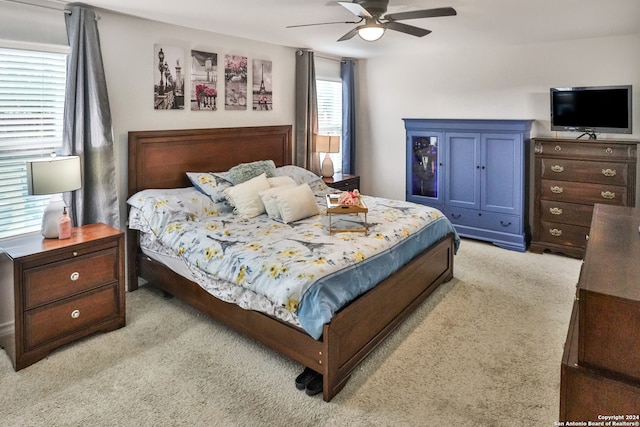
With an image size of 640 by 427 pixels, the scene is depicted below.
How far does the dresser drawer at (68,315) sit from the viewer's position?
106 inches

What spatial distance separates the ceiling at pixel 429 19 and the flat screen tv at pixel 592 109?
565 mm

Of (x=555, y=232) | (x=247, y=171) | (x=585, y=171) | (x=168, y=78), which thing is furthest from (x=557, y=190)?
(x=168, y=78)

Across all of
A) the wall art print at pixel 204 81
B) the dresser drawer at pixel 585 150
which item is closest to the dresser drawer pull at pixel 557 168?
the dresser drawer at pixel 585 150

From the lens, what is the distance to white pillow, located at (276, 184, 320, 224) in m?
3.52

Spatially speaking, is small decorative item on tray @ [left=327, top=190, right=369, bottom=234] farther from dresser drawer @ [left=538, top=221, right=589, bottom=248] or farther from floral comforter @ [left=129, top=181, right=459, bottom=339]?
dresser drawer @ [left=538, top=221, right=589, bottom=248]

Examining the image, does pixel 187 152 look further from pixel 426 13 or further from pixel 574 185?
pixel 574 185

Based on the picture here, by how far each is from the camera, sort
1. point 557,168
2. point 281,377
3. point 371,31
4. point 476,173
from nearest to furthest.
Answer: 1. point 281,377
2. point 371,31
3. point 557,168
4. point 476,173

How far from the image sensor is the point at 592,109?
14.6 ft

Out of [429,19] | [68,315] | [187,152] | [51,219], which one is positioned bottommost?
[68,315]

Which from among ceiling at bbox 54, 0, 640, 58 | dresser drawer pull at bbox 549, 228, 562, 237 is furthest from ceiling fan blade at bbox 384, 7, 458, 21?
dresser drawer pull at bbox 549, 228, 562, 237

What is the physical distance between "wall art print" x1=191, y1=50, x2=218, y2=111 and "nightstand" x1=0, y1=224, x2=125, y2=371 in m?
1.65

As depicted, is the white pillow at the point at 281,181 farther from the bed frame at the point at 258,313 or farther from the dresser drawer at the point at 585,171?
the dresser drawer at the point at 585,171

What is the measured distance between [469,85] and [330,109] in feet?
6.04

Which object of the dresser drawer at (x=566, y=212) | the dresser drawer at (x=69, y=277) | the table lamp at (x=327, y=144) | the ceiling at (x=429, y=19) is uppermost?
the ceiling at (x=429, y=19)
